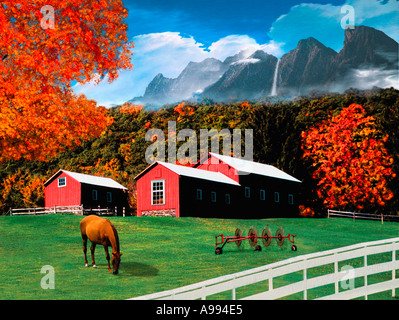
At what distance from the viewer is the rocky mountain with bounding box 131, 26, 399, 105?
845 inches

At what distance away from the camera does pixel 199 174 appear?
47062 millimetres

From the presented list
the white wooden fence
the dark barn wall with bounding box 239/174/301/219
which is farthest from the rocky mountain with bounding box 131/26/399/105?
the dark barn wall with bounding box 239/174/301/219

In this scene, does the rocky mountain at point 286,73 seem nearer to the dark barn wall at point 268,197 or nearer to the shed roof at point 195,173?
the dark barn wall at point 268,197

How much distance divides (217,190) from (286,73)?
22285 millimetres

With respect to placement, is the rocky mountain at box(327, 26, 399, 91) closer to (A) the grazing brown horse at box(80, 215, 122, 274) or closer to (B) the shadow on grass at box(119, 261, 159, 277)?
(B) the shadow on grass at box(119, 261, 159, 277)

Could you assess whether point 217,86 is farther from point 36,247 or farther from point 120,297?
point 120,297

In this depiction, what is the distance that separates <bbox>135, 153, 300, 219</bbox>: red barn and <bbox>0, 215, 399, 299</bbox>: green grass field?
3913 mm

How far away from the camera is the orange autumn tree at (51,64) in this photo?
2700 centimetres

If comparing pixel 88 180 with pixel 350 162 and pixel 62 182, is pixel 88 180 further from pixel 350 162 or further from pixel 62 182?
pixel 350 162

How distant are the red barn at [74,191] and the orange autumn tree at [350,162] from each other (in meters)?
23.6

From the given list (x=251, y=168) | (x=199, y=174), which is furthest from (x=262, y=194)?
(x=199, y=174)

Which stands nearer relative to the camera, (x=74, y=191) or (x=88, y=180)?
(x=74, y=191)

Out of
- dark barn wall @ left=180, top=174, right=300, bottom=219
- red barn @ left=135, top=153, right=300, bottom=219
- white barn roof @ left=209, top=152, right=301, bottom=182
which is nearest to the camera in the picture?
red barn @ left=135, top=153, right=300, bottom=219
